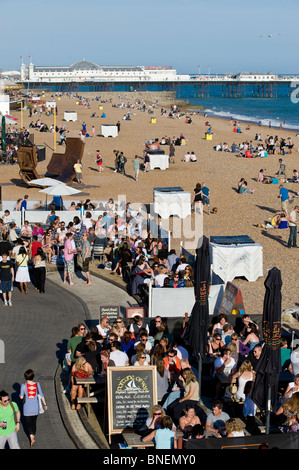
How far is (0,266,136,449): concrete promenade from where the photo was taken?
9.22 meters

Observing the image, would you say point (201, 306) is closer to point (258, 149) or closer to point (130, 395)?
point (130, 395)

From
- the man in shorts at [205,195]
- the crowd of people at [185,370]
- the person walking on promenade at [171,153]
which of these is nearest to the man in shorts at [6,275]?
the crowd of people at [185,370]

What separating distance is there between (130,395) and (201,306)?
190cm

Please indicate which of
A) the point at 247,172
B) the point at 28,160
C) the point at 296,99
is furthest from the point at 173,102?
the point at 28,160

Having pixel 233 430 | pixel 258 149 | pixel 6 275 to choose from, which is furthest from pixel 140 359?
pixel 258 149

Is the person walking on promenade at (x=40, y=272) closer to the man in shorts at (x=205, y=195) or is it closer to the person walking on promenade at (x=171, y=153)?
the man in shorts at (x=205, y=195)

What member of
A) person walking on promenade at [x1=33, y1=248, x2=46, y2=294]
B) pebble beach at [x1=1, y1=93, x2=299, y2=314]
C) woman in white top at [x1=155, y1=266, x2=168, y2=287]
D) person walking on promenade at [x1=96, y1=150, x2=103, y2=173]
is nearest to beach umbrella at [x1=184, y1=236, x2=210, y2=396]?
woman in white top at [x1=155, y1=266, x2=168, y2=287]

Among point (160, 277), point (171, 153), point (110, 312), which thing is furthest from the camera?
point (171, 153)

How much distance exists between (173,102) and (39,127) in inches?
2585

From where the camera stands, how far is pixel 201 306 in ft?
34.0

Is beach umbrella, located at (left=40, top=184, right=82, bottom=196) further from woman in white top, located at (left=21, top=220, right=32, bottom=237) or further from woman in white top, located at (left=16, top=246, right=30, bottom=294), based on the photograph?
woman in white top, located at (left=16, top=246, right=30, bottom=294)

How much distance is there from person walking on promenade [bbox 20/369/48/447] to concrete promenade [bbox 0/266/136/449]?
184 mm

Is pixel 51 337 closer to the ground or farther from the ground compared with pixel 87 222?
closer to the ground

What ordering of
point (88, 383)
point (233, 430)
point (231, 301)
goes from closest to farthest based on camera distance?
point (233, 430), point (88, 383), point (231, 301)
